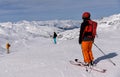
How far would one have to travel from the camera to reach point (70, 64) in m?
14.1

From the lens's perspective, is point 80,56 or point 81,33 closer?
point 81,33

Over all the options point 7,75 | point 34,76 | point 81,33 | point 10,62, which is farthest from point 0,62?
point 81,33

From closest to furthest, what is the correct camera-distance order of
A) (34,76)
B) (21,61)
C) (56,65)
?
(34,76) < (56,65) < (21,61)

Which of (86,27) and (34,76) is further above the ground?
Answer: (86,27)

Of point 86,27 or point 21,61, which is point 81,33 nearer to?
point 86,27

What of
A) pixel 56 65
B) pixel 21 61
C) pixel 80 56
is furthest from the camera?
pixel 80 56

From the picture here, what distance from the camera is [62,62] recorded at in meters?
14.5

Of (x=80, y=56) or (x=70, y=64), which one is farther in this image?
(x=80, y=56)

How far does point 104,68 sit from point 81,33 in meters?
1.84

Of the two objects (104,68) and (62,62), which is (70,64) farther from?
(104,68)

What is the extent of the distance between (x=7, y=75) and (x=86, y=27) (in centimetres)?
408

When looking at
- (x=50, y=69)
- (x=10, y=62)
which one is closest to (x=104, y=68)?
(x=50, y=69)

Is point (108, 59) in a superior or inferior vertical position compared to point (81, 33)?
inferior

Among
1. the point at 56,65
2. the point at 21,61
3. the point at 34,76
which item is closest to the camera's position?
the point at 34,76
